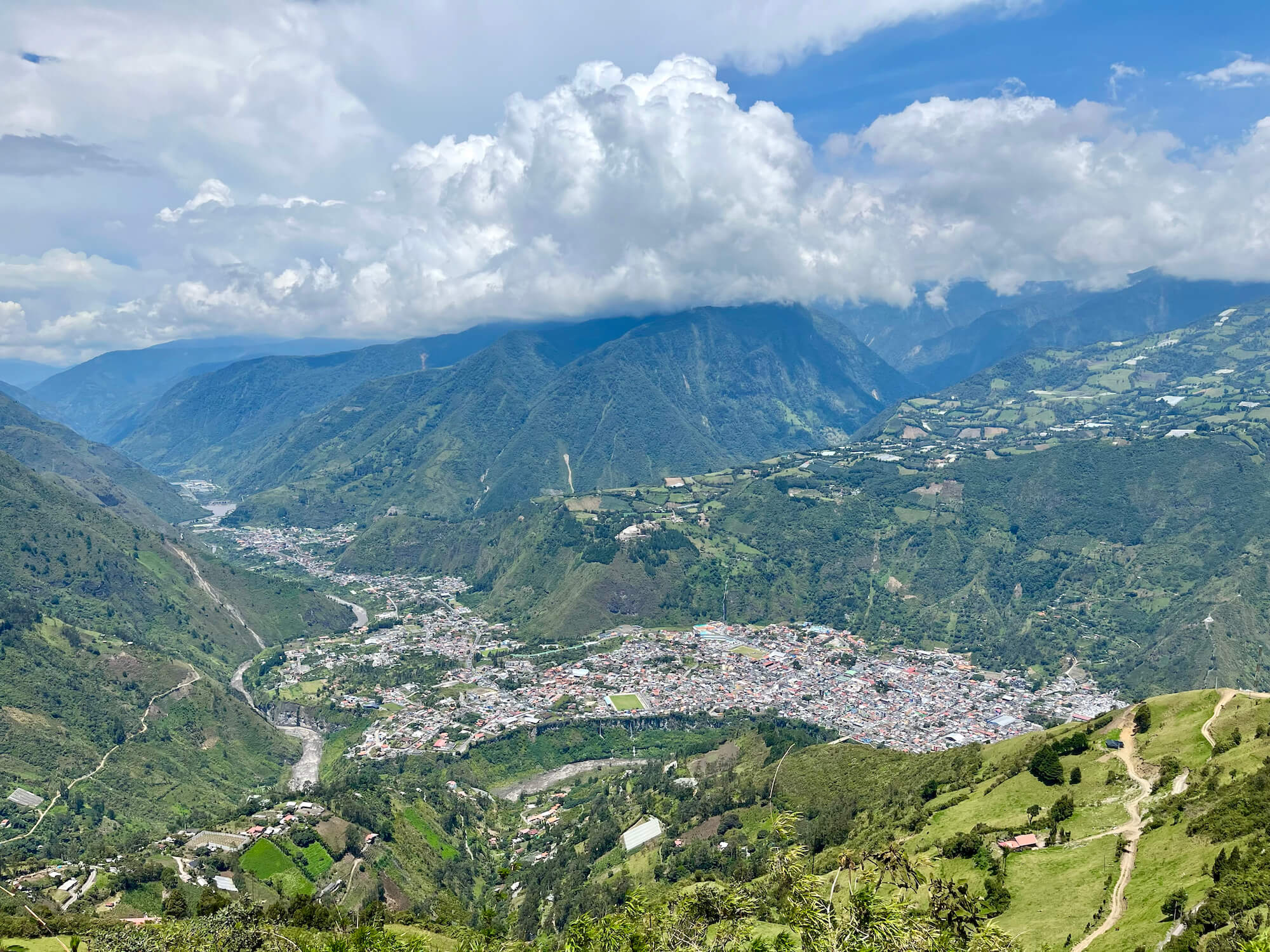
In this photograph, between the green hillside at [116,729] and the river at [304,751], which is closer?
the green hillside at [116,729]

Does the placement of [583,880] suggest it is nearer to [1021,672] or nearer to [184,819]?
[184,819]

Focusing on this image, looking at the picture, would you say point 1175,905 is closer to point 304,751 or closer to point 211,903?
point 211,903

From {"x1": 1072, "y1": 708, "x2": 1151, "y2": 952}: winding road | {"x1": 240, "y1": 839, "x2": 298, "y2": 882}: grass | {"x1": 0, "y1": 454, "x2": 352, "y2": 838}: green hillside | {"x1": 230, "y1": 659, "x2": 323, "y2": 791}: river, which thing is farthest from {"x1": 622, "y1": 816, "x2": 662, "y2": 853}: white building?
{"x1": 0, "y1": 454, "x2": 352, "y2": 838}: green hillside

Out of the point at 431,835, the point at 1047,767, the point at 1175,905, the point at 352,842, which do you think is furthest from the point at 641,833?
the point at 1175,905

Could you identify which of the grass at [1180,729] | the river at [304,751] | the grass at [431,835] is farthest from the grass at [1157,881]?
the river at [304,751]

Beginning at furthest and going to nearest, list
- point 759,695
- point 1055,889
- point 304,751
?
1. point 759,695
2. point 304,751
3. point 1055,889

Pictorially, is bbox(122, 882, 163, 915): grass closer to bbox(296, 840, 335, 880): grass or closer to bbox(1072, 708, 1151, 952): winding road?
bbox(296, 840, 335, 880): grass

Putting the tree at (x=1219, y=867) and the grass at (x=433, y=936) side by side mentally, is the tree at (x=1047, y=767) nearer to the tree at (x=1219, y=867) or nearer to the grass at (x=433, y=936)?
the tree at (x=1219, y=867)
